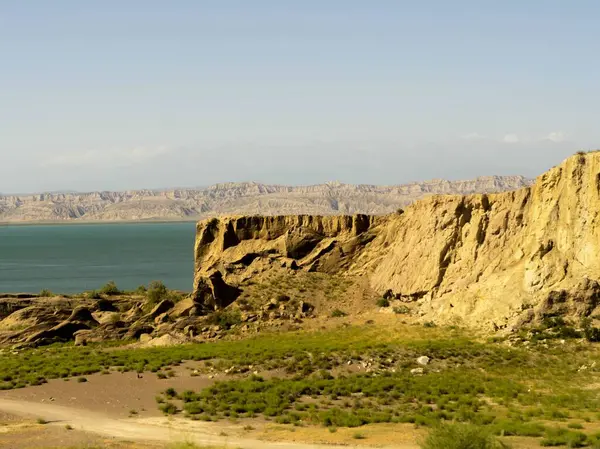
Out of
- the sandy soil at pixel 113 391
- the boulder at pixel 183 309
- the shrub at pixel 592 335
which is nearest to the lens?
the sandy soil at pixel 113 391

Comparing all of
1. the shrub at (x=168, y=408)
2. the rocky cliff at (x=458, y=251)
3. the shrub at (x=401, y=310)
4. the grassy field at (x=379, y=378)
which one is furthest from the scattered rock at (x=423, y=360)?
the shrub at (x=168, y=408)

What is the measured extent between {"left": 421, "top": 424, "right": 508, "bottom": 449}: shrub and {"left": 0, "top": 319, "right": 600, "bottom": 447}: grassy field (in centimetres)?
278

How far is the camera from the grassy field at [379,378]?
2422 centimetres

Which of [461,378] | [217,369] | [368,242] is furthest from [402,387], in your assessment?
[368,242]

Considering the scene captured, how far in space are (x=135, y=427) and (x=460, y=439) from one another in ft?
36.4

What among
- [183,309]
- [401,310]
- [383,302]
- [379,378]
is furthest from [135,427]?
[383,302]

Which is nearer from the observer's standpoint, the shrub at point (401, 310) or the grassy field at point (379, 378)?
the grassy field at point (379, 378)

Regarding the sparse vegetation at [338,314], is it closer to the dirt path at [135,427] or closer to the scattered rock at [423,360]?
the scattered rock at [423,360]

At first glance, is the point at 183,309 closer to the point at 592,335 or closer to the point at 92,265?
the point at 592,335

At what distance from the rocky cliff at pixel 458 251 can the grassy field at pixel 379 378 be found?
2.76 metres

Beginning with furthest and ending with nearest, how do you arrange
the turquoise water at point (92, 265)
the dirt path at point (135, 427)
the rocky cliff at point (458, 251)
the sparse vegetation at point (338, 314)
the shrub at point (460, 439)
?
the turquoise water at point (92, 265) < the sparse vegetation at point (338, 314) < the rocky cliff at point (458, 251) < the dirt path at point (135, 427) < the shrub at point (460, 439)

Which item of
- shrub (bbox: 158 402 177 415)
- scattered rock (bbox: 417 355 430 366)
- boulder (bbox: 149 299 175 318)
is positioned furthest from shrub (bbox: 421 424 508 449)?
boulder (bbox: 149 299 175 318)

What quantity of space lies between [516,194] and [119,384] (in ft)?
78.0

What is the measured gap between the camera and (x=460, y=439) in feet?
60.3
